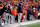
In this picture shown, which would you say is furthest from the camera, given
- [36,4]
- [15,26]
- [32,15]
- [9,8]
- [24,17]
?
[36,4]

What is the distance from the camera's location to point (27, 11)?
918cm

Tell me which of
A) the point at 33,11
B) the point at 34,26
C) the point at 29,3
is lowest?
the point at 34,26

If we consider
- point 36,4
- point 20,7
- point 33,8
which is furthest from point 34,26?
point 36,4

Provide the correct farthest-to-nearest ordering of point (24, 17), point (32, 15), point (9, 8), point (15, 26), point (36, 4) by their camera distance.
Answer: point (36, 4) → point (32, 15) → point (24, 17) → point (9, 8) → point (15, 26)

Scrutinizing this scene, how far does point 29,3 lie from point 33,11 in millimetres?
849

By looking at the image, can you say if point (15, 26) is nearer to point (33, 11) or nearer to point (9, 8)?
point (9, 8)

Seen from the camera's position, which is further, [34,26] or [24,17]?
[24,17]

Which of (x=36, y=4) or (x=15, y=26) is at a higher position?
(x=36, y=4)

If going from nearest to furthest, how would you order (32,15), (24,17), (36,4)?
(24,17), (32,15), (36,4)

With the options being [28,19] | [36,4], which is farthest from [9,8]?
[36,4]

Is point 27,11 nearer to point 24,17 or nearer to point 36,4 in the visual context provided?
point 24,17

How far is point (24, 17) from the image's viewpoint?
8.78 metres

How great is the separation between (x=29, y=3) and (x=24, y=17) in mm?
1717

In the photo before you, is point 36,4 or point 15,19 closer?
point 15,19
